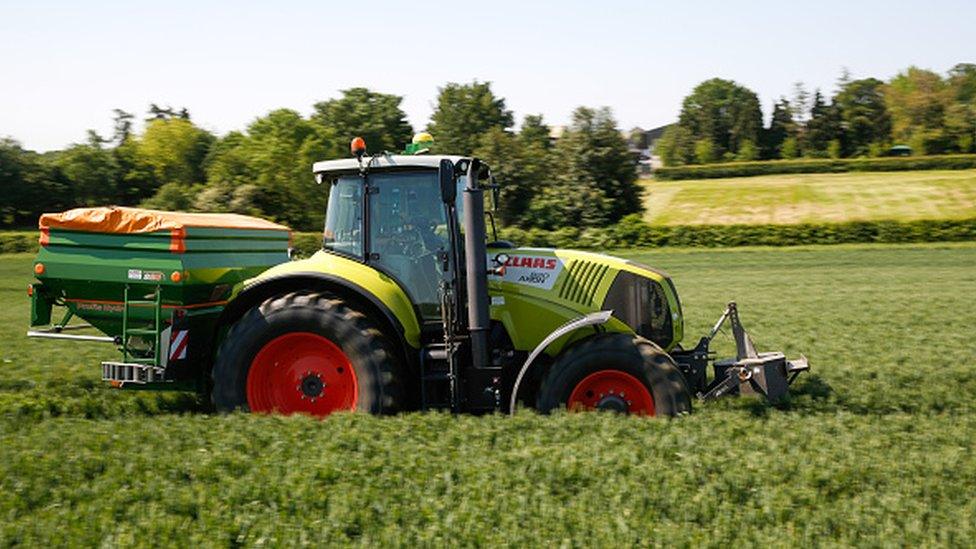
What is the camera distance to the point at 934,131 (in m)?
70.8

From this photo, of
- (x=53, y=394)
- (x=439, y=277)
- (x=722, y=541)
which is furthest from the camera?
(x=53, y=394)

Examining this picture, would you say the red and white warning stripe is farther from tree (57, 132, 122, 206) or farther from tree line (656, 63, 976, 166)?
tree line (656, 63, 976, 166)

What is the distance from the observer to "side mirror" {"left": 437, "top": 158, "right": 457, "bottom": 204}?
719 cm

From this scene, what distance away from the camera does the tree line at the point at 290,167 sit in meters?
45.6

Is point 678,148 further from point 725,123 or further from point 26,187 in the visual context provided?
point 26,187

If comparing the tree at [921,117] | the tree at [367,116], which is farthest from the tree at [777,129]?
the tree at [367,116]

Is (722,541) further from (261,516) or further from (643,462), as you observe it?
(261,516)

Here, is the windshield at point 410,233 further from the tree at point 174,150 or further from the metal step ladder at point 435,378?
the tree at point 174,150

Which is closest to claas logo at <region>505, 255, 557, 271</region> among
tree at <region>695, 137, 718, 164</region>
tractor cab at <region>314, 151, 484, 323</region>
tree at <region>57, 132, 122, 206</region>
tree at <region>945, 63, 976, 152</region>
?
tractor cab at <region>314, 151, 484, 323</region>

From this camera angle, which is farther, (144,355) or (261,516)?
(144,355)

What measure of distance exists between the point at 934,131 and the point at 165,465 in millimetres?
74756

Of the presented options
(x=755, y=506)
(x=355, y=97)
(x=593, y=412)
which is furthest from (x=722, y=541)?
(x=355, y=97)

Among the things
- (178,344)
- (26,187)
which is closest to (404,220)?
(178,344)

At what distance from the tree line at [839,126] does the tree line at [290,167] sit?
2380 centimetres
